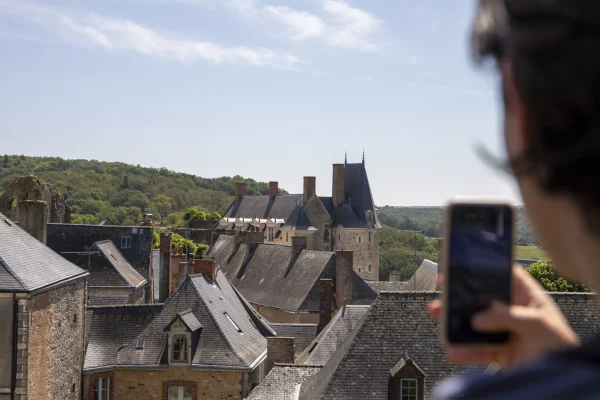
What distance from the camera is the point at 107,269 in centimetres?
3725

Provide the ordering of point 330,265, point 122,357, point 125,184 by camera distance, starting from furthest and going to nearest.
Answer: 1. point 125,184
2. point 330,265
3. point 122,357

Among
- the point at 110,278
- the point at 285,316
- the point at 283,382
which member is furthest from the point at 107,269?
the point at 283,382

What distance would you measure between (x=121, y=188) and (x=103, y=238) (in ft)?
280

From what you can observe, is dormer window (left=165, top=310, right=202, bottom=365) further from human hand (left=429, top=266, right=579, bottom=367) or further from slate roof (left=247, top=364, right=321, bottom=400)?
human hand (left=429, top=266, right=579, bottom=367)

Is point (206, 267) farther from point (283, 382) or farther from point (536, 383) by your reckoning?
point (536, 383)

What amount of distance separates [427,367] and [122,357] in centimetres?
1208

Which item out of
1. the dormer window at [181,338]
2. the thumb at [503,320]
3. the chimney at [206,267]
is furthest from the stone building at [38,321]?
the thumb at [503,320]

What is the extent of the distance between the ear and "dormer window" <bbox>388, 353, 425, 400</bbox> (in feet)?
44.7

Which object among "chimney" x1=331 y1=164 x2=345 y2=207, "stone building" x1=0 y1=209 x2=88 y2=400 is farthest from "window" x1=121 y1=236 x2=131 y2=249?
"chimney" x1=331 y1=164 x2=345 y2=207

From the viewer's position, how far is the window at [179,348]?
23916 millimetres

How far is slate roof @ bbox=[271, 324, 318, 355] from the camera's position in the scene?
31.1 metres

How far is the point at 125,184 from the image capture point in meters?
126

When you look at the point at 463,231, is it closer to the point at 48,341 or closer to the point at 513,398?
the point at 513,398

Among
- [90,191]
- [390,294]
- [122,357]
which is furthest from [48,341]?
[90,191]
